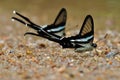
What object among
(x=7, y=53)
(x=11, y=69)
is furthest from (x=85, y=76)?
(x=7, y=53)

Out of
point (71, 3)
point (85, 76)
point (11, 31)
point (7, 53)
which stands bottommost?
point (85, 76)

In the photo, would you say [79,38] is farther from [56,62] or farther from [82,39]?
[56,62]

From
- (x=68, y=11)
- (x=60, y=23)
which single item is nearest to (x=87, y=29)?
(x=60, y=23)

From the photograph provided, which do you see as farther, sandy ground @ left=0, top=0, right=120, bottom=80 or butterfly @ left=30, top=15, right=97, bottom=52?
butterfly @ left=30, top=15, right=97, bottom=52

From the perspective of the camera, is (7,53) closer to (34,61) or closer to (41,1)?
(34,61)

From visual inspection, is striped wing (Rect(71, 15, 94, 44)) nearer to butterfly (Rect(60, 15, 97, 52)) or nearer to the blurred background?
butterfly (Rect(60, 15, 97, 52))

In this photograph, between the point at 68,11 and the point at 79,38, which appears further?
the point at 68,11

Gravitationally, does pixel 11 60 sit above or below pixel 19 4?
below

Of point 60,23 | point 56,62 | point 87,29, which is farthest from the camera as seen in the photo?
point 60,23

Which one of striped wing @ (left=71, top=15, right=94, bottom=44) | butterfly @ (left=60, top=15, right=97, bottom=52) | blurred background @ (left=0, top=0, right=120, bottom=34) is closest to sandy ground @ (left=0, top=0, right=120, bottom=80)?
butterfly @ (left=60, top=15, right=97, bottom=52)
